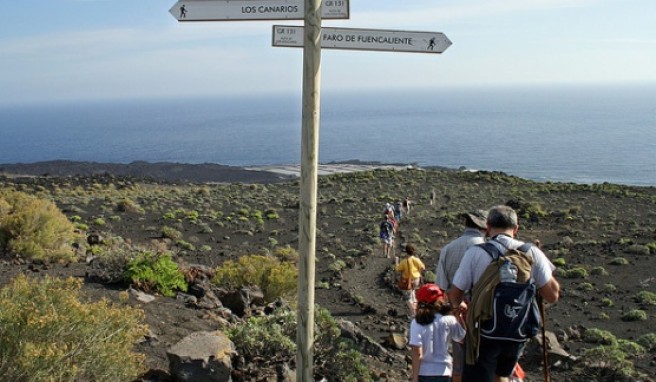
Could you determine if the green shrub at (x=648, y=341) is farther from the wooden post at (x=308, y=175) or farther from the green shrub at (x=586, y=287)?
the wooden post at (x=308, y=175)

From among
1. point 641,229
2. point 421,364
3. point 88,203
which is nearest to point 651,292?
point 641,229

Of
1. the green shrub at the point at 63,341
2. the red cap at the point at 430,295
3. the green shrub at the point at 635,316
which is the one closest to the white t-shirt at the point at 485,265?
the red cap at the point at 430,295

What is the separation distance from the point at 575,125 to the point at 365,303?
562ft

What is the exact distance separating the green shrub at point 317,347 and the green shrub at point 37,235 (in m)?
6.42

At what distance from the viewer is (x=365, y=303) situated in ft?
44.9

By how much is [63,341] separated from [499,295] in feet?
9.90

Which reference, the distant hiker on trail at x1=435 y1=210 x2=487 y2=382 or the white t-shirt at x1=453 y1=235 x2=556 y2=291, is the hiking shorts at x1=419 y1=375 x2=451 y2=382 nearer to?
the distant hiker on trail at x1=435 y1=210 x2=487 y2=382

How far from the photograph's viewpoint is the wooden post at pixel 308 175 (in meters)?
3.61

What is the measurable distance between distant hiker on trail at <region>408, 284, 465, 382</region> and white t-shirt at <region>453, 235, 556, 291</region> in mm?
433

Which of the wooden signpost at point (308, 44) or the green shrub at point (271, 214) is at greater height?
the wooden signpost at point (308, 44)

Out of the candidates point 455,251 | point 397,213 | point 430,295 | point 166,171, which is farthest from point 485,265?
point 166,171

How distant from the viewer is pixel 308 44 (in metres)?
3.61

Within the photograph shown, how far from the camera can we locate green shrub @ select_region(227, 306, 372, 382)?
606cm

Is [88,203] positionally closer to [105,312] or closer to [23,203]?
[23,203]
